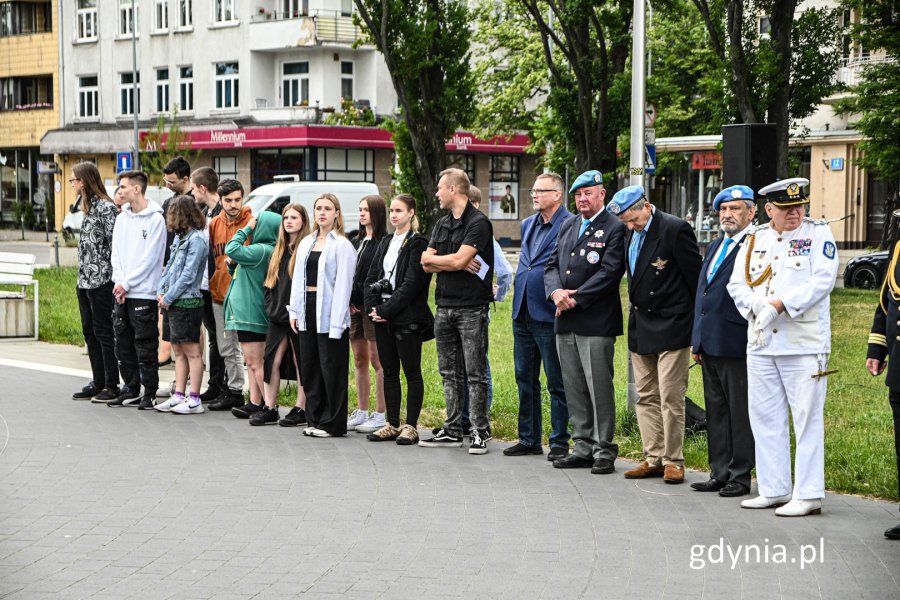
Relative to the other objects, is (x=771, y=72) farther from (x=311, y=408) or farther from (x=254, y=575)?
(x=254, y=575)

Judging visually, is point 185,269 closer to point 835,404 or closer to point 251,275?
point 251,275

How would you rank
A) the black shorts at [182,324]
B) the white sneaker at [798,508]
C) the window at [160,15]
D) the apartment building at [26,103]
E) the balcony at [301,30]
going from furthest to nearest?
the apartment building at [26,103]
the window at [160,15]
the balcony at [301,30]
the black shorts at [182,324]
the white sneaker at [798,508]

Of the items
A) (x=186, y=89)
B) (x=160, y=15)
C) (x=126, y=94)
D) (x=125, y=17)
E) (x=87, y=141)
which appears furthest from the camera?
(x=87, y=141)

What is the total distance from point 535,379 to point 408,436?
3.84 ft

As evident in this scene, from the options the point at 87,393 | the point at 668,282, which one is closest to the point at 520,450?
the point at 668,282

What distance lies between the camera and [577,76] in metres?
25.8

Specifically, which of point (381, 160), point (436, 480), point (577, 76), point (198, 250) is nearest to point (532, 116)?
point (381, 160)

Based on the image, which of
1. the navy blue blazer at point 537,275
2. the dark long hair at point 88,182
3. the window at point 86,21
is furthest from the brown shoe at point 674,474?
the window at point 86,21

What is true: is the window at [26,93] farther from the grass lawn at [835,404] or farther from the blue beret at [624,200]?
the blue beret at [624,200]

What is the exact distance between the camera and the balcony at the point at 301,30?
157 feet

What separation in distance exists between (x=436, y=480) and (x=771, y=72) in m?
16.3

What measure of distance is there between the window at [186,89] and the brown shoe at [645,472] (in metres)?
46.1

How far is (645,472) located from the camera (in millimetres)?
8922

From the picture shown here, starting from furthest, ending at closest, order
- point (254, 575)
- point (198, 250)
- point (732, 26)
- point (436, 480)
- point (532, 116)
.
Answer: point (532, 116) < point (732, 26) < point (198, 250) < point (436, 480) < point (254, 575)
